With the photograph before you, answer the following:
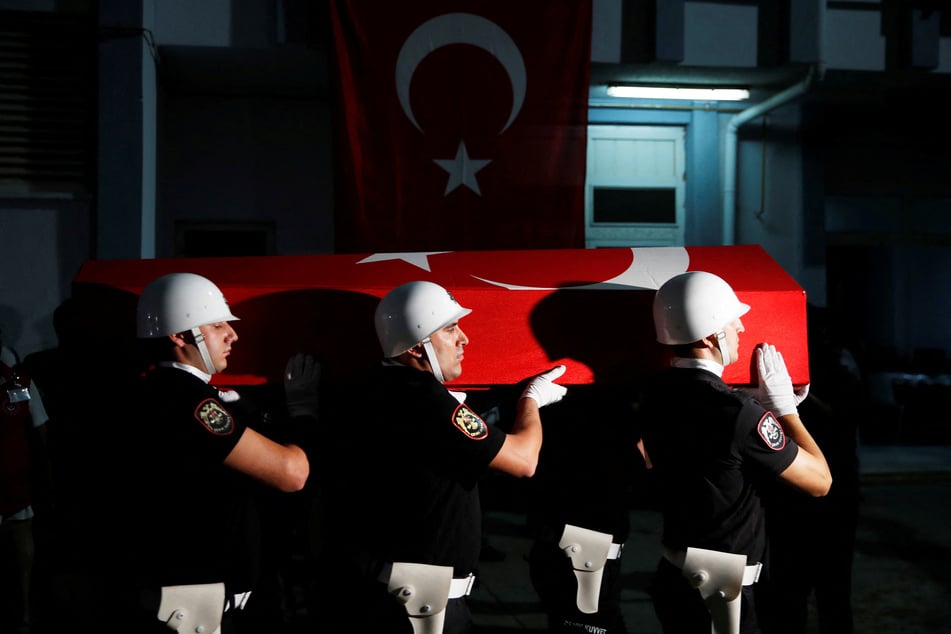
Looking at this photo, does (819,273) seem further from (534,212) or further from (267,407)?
(267,407)

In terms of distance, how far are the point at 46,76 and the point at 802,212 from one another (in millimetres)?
6540

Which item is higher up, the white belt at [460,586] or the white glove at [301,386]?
the white glove at [301,386]

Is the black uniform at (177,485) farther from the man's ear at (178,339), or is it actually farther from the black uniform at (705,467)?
the black uniform at (705,467)

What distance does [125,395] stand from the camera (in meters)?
2.11

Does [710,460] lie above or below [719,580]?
above

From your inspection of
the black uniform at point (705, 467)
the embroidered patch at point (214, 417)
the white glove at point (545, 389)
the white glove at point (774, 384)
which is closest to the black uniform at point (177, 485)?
the embroidered patch at point (214, 417)

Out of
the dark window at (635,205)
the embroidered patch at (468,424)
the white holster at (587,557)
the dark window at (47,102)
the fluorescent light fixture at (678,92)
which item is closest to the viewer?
the embroidered patch at (468,424)

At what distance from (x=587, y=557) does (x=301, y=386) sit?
4.01ft

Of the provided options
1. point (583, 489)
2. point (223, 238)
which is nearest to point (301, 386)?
point (583, 489)

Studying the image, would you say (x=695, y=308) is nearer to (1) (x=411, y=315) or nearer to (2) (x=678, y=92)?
(1) (x=411, y=315)

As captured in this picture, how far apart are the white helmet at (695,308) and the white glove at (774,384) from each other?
0.23m

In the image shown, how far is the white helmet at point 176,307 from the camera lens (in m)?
2.23

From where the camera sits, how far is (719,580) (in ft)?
7.57

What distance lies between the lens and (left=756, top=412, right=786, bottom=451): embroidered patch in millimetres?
2203
